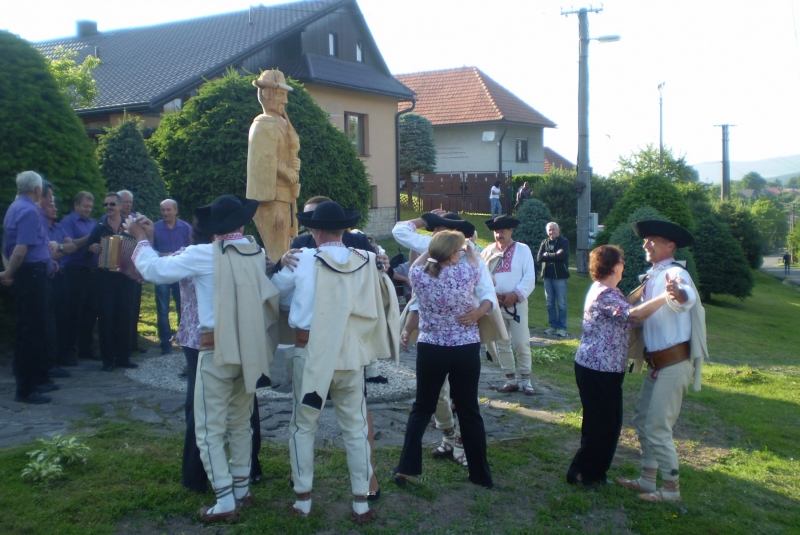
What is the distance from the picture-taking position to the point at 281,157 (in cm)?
851

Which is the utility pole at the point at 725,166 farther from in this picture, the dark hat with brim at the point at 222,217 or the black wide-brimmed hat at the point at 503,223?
the dark hat with brim at the point at 222,217

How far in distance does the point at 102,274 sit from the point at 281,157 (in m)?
2.36

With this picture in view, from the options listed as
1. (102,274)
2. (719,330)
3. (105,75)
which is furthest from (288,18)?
(102,274)

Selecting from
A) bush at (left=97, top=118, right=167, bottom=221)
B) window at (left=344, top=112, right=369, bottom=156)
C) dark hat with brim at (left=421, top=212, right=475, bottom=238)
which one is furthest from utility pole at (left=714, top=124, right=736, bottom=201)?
dark hat with brim at (left=421, top=212, right=475, bottom=238)

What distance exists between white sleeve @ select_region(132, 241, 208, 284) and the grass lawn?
1.44 m

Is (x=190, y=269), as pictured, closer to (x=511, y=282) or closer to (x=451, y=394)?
(x=451, y=394)

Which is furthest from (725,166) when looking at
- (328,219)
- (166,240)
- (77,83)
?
(328,219)

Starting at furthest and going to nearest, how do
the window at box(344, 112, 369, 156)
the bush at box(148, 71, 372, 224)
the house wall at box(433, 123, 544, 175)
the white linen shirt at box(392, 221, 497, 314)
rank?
the house wall at box(433, 123, 544, 175) < the window at box(344, 112, 369, 156) < the bush at box(148, 71, 372, 224) < the white linen shirt at box(392, 221, 497, 314)

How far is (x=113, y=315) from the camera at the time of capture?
8.09m

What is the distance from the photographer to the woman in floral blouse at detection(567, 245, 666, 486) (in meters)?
5.13

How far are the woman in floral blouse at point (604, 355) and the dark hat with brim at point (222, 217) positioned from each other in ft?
8.15

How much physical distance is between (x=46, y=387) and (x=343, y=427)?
12.6 feet

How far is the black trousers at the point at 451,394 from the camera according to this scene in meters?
5.06

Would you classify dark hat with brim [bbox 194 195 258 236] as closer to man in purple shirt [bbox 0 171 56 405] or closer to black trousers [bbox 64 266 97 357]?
man in purple shirt [bbox 0 171 56 405]
